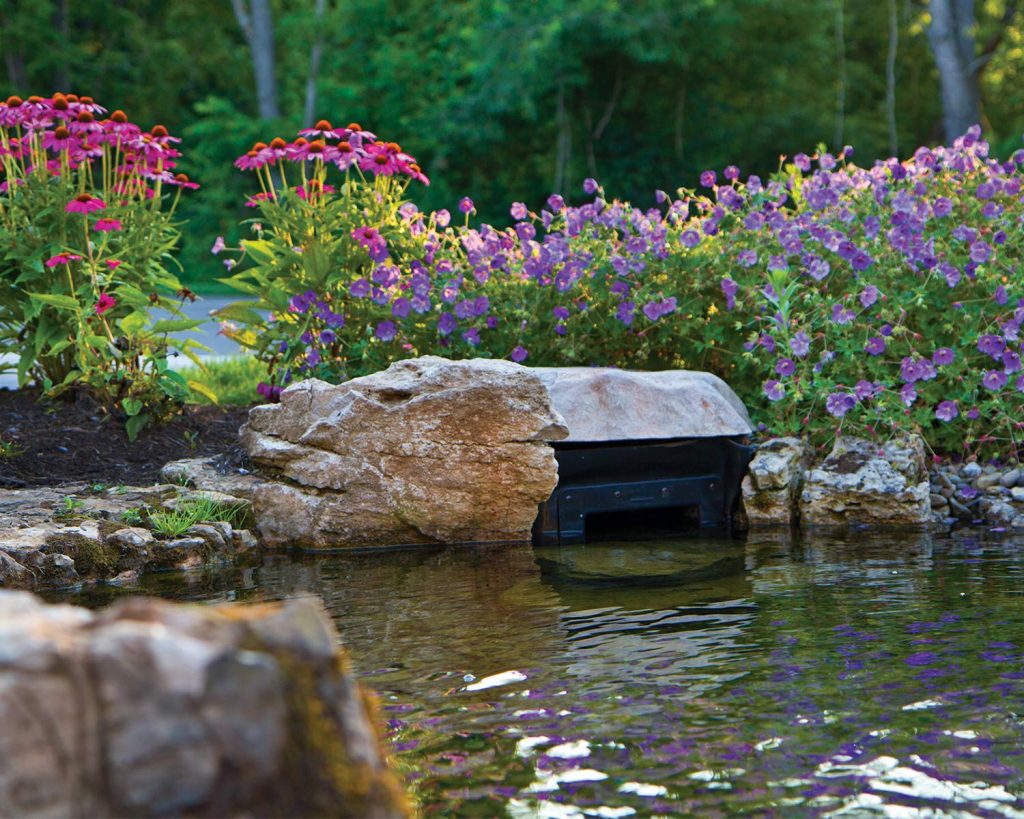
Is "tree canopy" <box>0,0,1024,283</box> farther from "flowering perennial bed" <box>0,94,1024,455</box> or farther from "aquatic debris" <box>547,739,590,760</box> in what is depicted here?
"aquatic debris" <box>547,739,590,760</box>

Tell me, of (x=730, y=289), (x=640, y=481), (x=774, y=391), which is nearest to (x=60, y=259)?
(x=640, y=481)

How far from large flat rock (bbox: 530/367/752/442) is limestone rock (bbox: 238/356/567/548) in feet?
0.98

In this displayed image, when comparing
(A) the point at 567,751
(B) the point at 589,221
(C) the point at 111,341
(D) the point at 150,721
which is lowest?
(A) the point at 567,751

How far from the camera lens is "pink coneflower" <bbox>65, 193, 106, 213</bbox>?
7.07 meters

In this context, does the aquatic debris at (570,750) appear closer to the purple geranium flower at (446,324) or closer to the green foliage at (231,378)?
the purple geranium flower at (446,324)

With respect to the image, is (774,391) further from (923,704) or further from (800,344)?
(923,704)

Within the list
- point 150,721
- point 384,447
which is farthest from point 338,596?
point 150,721

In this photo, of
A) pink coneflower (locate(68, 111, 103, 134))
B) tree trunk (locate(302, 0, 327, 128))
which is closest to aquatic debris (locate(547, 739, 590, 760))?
pink coneflower (locate(68, 111, 103, 134))

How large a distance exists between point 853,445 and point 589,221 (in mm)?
2049

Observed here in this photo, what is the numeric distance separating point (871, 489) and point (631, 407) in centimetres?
123

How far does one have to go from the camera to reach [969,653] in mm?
4176

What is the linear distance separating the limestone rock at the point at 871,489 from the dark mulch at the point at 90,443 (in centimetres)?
297

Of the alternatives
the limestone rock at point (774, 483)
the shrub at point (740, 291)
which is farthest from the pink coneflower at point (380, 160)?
the limestone rock at point (774, 483)

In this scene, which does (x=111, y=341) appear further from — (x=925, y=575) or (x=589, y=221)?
(x=925, y=575)
